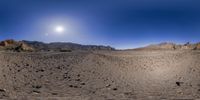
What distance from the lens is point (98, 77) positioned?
56.6 feet

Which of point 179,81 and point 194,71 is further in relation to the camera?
point 194,71

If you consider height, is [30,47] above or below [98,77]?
above

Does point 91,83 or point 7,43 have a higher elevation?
point 7,43

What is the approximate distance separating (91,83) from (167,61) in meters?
8.55

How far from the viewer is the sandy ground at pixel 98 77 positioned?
12867 millimetres

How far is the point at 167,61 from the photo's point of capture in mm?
21781

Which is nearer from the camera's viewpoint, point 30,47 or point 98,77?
point 98,77

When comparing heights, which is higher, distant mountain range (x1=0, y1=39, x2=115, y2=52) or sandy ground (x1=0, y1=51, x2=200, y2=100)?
distant mountain range (x1=0, y1=39, x2=115, y2=52)

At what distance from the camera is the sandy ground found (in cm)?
1287

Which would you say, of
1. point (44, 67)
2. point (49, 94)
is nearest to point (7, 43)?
point (44, 67)

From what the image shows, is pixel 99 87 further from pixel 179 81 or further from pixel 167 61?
pixel 167 61

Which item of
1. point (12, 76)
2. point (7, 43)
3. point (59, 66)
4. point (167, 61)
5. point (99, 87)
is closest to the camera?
point (99, 87)

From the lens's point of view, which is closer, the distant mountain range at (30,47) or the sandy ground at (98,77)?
the sandy ground at (98,77)

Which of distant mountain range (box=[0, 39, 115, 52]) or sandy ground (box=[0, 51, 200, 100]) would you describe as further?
distant mountain range (box=[0, 39, 115, 52])
